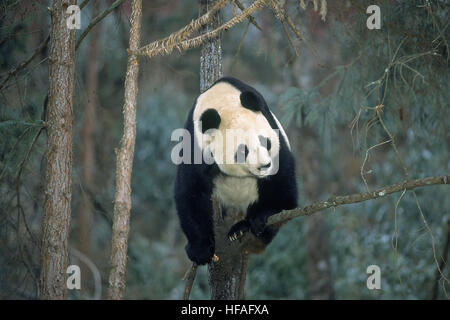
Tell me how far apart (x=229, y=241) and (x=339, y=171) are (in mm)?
8053

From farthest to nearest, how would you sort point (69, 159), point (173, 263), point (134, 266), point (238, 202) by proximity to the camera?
point (173, 263) → point (134, 266) → point (238, 202) → point (69, 159)

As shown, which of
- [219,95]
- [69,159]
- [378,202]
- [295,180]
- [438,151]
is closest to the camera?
[69,159]

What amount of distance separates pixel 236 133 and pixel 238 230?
1087 mm

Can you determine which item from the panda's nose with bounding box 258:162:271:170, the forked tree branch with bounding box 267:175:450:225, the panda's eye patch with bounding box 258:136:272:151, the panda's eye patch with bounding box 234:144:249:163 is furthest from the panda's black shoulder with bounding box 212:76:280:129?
the forked tree branch with bounding box 267:175:450:225

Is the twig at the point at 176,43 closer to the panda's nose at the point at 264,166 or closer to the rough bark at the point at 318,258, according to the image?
the panda's nose at the point at 264,166

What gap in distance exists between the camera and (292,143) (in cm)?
770

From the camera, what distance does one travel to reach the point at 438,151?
6.75 m

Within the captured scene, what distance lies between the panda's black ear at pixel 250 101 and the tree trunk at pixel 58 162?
1.25m

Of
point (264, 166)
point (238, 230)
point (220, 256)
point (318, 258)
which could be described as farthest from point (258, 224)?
point (318, 258)

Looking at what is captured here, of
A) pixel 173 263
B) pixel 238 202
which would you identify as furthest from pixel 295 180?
pixel 173 263

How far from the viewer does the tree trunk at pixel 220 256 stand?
4293 millimetres

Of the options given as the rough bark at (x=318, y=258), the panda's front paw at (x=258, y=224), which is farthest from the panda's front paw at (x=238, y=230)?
the rough bark at (x=318, y=258)

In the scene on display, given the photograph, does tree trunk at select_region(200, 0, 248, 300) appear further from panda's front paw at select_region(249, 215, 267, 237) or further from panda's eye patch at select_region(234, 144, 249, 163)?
panda's eye patch at select_region(234, 144, 249, 163)
